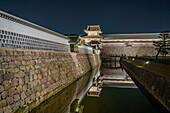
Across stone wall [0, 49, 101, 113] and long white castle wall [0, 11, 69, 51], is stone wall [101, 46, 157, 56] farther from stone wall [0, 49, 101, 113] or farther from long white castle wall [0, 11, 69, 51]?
stone wall [0, 49, 101, 113]

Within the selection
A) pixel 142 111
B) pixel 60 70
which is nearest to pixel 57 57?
pixel 60 70

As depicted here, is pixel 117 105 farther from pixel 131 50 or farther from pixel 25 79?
pixel 131 50

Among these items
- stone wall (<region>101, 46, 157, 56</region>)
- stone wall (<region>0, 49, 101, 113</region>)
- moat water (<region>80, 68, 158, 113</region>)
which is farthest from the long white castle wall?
stone wall (<region>101, 46, 157, 56</region>)

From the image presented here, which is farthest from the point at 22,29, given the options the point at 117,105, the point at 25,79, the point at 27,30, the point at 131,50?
the point at 131,50

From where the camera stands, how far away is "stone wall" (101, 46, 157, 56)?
36.5m

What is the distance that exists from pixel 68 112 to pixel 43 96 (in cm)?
154

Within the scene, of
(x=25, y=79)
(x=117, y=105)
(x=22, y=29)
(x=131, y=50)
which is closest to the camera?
(x=25, y=79)

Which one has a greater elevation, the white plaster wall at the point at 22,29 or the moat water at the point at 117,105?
the white plaster wall at the point at 22,29

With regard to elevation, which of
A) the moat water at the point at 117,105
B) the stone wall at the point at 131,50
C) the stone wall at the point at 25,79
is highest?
the stone wall at the point at 131,50

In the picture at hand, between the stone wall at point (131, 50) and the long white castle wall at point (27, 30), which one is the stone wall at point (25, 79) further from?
the stone wall at point (131, 50)

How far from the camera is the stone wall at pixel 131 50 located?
36469 mm

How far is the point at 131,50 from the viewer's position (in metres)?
37.1

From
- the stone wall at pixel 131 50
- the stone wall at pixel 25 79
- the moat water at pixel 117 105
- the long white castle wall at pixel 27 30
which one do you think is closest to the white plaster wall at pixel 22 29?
the long white castle wall at pixel 27 30

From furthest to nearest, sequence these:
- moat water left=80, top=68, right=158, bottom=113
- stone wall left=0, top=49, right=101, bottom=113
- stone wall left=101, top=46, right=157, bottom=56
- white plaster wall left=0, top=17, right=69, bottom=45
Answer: stone wall left=101, top=46, right=157, bottom=56
moat water left=80, top=68, right=158, bottom=113
white plaster wall left=0, top=17, right=69, bottom=45
stone wall left=0, top=49, right=101, bottom=113
